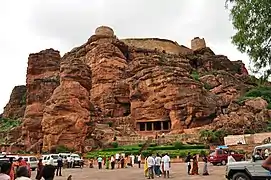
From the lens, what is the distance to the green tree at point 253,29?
44.5 feet

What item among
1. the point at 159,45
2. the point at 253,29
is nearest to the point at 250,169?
the point at 253,29

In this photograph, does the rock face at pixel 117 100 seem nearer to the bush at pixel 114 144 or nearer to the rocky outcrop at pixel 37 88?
the rocky outcrop at pixel 37 88

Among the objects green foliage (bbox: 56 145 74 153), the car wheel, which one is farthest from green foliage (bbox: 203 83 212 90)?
the car wheel

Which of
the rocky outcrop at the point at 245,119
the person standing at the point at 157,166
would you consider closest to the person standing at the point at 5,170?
the person standing at the point at 157,166

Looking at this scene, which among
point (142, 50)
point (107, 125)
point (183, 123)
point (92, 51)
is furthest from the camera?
point (142, 50)

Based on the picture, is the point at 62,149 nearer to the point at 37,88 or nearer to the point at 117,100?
the point at 37,88

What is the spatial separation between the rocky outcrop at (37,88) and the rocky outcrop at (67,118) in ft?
24.6

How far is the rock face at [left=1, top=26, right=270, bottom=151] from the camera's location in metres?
43.9

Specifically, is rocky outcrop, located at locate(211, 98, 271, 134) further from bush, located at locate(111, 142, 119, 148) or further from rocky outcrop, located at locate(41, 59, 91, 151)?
rocky outcrop, located at locate(41, 59, 91, 151)

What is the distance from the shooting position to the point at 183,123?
53.0m

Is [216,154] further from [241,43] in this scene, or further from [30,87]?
[30,87]

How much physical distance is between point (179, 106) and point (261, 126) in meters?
12.6

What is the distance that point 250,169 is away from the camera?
14016mm

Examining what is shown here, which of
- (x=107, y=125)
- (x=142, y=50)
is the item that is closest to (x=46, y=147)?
(x=107, y=125)
